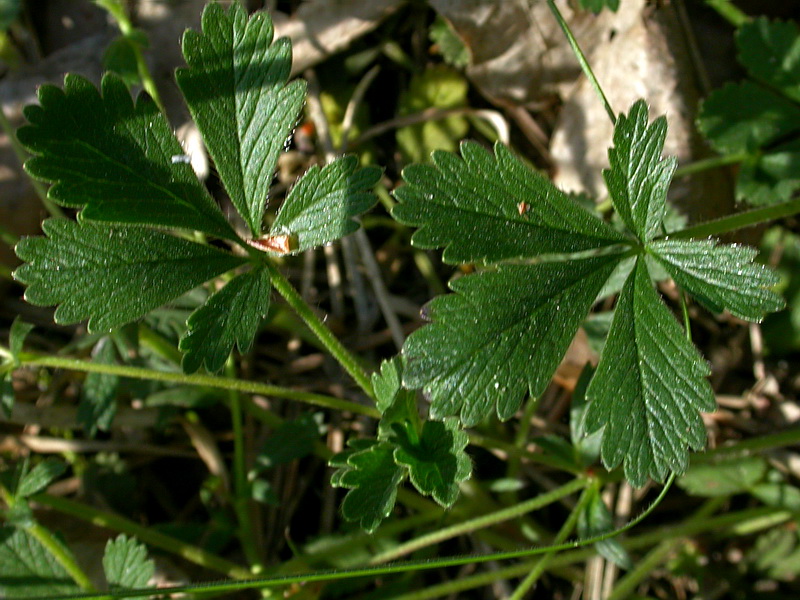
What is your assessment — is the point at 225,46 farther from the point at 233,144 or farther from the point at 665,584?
the point at 665,584

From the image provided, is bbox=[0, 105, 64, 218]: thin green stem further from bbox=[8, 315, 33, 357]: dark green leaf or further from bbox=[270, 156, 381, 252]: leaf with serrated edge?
bbox=[270, 156, 381, 252]: leaf with serrated edge

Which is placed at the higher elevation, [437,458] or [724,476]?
[437,458]

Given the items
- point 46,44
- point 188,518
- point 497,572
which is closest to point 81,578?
point 188,518

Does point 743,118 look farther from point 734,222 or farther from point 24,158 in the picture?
point 24,158

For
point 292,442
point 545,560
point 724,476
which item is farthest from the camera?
point 724,476

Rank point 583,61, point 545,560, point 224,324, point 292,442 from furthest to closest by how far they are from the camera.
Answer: point 292,442 < point 545,560 < point 583,61 < point 224,324

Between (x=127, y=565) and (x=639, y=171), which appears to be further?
(x=127, y=565)

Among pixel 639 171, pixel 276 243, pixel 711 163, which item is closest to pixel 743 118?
pixel 711 163
